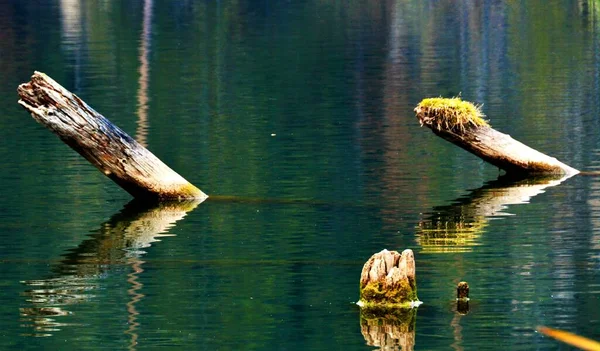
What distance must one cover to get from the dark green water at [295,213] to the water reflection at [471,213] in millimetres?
64

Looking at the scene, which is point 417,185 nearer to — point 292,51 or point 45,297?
point 45,297

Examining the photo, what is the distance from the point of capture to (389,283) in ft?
64.5

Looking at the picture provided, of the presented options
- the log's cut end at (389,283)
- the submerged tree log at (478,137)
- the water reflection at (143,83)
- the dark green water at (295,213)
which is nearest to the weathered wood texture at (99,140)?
the dark green water at (295,213)

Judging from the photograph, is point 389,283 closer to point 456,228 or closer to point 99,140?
point 456,228

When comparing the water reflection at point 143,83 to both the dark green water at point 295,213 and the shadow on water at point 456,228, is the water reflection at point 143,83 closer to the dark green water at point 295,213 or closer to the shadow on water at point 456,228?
the dark green water at point 295,213

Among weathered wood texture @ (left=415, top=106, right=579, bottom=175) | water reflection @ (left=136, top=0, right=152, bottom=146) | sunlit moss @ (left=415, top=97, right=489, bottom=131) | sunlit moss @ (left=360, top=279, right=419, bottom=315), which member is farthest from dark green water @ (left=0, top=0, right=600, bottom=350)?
sunlit moss @ (left=415, top=97, right=489, bottom=131)

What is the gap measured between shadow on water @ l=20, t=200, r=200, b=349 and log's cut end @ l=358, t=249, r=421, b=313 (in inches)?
104

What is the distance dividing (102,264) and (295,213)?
204 inches

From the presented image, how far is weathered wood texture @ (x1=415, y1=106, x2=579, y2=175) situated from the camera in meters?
31.1

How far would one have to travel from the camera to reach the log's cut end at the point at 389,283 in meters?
19.5

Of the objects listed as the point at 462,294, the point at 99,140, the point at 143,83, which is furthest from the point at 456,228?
the point at 143,83

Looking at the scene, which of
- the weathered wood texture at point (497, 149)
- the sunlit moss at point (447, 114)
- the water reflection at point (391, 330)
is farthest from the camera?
the weathered wood texture at point (497, 149)

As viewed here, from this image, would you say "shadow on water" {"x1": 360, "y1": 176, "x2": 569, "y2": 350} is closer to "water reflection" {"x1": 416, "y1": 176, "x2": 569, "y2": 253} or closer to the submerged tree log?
"water reflection" {"x1": 416, "y1": 176, "x2": 569, "y2": 253}

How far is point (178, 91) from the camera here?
53188mm
